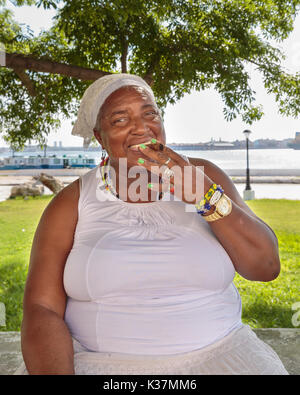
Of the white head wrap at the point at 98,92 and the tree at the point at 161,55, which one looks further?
the tree at the point at 161,55

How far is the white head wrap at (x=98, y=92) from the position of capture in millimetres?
1703

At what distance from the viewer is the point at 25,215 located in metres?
11.6

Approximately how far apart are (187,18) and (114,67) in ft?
3.76

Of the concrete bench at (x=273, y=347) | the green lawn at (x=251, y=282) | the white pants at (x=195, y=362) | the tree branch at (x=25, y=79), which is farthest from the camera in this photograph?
the tree branch at (x=25, y=79)

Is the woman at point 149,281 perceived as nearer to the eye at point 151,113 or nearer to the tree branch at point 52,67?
the eye at point 151,113

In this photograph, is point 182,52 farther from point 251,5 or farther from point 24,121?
point 24,121

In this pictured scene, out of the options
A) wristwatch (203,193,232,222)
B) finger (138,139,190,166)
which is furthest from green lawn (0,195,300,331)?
finger (138,139,190,166)

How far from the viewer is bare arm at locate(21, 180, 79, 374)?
4.45 feet


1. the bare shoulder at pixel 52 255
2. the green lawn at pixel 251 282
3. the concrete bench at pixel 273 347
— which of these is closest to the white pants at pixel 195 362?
the bare shoulder at pixel 52 255

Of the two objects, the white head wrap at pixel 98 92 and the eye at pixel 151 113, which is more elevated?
the white head wrap at pixel 98 92

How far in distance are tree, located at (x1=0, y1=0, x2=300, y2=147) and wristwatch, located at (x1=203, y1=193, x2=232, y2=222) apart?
2.99 metres

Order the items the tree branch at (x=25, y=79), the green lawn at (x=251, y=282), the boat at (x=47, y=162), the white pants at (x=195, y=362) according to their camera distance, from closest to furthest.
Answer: the white pants at (x=195, y=362)
the green lawn at (x=251, y=282)
the tree branch at (x=25, y=79)
the boat at (x=47, y=162)

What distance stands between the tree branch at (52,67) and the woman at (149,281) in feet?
8.79

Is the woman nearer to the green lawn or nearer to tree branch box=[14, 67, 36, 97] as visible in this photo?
the green lawn
